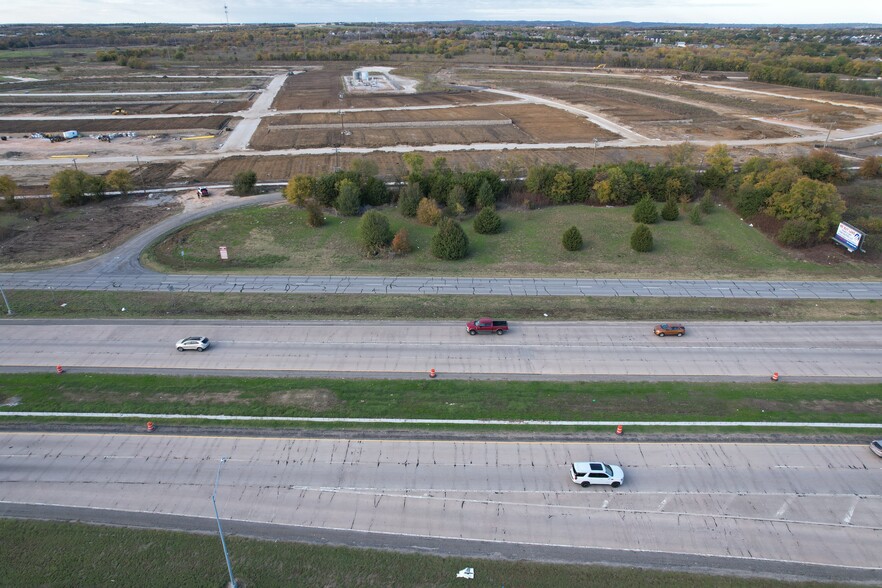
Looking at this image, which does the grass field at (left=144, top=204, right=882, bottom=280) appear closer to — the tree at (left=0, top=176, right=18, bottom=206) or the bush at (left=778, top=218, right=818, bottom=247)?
the bush at (left=778, top=218, right=818, bottom=247)

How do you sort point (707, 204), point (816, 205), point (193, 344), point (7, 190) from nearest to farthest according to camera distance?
point (193, 344) < point (816, 205) < point (707, 204) < point (7, 190)

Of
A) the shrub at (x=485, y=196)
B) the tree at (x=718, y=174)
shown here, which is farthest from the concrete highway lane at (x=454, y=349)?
the tree at (x=718, y=174)

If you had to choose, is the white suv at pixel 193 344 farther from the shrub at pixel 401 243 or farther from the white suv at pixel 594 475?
the white suv at pixel 594 475

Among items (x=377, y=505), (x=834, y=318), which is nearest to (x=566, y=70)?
(x=834, y=318)

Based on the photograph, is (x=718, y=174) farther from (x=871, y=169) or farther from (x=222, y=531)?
(x=222, y=531)

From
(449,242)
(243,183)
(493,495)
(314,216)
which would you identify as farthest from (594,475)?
(243,183)

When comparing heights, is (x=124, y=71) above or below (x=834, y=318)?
above

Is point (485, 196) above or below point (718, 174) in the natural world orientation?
below

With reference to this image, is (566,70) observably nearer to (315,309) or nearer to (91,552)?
(315,309)
